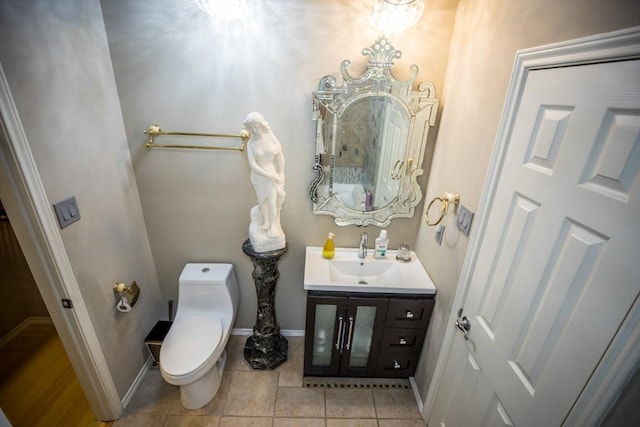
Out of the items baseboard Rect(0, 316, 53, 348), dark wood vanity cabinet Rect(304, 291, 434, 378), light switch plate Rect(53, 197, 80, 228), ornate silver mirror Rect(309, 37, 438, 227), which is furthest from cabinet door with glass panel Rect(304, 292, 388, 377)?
baseboard Rect(0, 316, 53, 348)

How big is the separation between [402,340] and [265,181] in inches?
52.7

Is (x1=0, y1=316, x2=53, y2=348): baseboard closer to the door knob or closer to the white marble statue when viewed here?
the white marble statue

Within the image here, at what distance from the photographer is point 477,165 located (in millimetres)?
1274

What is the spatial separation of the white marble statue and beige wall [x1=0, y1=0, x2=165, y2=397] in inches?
31.5

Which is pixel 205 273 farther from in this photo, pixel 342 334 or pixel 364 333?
pixel 364 333

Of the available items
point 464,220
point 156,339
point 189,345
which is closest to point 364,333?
point 464,220

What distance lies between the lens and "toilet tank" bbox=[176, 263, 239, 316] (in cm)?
187

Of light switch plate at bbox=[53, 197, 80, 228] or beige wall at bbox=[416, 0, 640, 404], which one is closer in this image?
beige wall at bbox=[416, 0, 640, 404]

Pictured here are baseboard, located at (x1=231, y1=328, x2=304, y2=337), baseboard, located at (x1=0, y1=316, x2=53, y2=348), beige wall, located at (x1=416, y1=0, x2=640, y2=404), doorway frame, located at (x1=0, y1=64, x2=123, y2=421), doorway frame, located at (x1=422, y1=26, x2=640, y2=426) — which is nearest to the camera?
doorway frame, located at (x1=422, y1=26, x2=640, y2=426)

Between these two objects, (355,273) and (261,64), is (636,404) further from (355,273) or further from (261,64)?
(261,64)

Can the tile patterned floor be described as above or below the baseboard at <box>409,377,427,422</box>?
below

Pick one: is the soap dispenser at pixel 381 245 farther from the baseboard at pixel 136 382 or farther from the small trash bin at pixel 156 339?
the baseboard at pixel 136 382

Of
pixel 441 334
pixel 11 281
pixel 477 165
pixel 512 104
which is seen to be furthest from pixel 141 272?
pixel 512 104

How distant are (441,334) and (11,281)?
10.3ft
